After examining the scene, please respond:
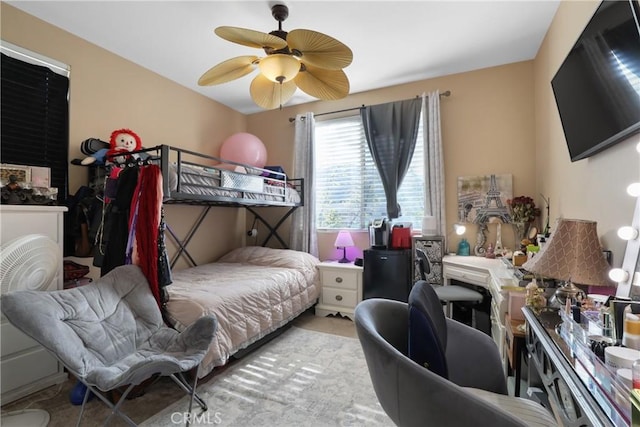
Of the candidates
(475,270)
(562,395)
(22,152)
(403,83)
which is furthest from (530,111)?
(22,152)

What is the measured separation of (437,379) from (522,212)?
259cm

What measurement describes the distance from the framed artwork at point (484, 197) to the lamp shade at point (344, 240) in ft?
4.07

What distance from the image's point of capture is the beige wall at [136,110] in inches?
95.5

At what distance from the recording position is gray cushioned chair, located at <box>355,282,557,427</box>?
764 millimetres

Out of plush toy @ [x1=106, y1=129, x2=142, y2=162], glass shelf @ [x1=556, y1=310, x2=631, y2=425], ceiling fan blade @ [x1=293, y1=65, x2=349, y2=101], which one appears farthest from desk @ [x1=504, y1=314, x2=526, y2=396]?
plush toy @ [x1=106, y1=129, x2=142, y2=162]

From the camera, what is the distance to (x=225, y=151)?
3.89 meters

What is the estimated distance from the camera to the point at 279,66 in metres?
1.76

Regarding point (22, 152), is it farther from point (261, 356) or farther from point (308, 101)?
point (308, 101)

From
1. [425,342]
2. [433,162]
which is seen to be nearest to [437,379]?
[425,342]

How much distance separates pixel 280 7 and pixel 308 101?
6.21ft

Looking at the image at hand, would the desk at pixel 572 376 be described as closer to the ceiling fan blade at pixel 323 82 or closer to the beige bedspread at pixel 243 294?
the ceiling fan blade at pixel 323 82

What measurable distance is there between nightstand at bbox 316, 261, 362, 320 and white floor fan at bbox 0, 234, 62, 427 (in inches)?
95.4

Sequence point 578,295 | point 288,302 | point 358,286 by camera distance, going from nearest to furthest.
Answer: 1. point 578,295
2. point 288,302
3. point 358,286

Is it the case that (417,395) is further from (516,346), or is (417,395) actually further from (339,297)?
(339,297)
